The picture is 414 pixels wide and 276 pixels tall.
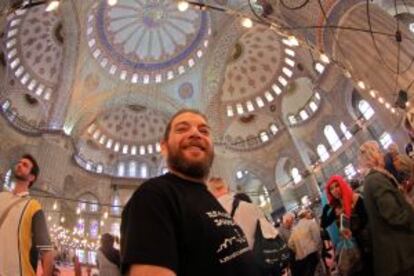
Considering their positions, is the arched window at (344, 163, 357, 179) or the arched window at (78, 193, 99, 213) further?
the arched window at (78, 193, 99, 213)

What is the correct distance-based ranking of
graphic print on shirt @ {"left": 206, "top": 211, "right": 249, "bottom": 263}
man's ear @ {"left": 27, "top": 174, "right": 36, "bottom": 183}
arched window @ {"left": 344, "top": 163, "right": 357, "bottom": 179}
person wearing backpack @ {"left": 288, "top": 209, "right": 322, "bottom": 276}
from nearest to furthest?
graphic print on shirt @ {"left": 206, "top": 211, "right": 249, "bottom": 263} → man's ear @ {"left": 27, "top": 174, "right": 36, "bottom": 183} → person wearing backpack @ {"left": 288, "top": 209, "right": 322, "bottom": 276} → arched window @ {"left": 344, "top": 163, "right": 357, "bottom": 179}

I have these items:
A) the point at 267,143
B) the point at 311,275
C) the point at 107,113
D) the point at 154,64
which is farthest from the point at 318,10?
the point at 107,113

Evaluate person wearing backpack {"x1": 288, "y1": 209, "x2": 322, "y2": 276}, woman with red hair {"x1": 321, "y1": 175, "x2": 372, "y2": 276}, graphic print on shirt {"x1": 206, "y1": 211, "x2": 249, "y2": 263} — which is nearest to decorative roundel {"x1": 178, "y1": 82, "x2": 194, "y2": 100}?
person wearing backpack {"x1": 288, "y1": 209, "x2": 322, "y2": 276}

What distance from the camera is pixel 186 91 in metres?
29.6

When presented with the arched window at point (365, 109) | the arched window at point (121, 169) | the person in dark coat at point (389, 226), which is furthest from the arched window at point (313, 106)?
the person in dark coat at point (389, 226)

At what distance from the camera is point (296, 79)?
2634 centimetres

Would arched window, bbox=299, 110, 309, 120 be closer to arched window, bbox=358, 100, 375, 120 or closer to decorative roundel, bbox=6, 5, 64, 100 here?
arched window, bbox=358, 100, 375, 120

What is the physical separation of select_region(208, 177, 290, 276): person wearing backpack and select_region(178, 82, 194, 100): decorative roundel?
26005mm

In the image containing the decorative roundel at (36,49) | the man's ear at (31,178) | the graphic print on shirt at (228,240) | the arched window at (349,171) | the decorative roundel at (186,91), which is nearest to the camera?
the graphic print on shirt at (228,240)

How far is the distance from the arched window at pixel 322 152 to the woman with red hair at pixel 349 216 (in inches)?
822

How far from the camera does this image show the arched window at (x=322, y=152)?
24.9m

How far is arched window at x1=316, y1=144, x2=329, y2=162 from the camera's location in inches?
980

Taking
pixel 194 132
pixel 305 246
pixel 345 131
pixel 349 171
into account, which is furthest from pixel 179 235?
pixel 345 131

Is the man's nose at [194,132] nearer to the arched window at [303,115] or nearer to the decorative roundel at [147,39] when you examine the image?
the arched window at [303,115]
